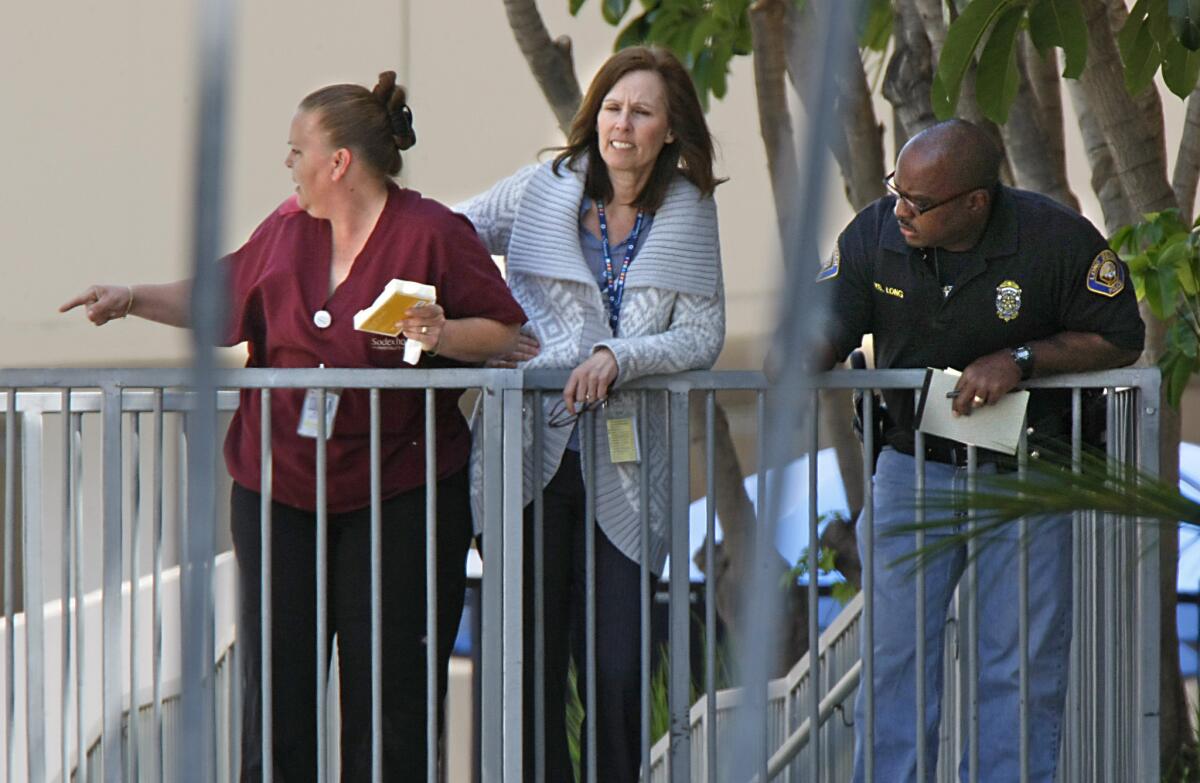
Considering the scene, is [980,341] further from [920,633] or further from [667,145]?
[667,145]

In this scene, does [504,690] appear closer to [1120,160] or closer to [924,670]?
[924,670]

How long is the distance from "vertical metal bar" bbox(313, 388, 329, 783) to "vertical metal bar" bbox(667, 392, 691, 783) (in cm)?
71

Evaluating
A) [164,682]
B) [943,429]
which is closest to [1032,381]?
[943,429]

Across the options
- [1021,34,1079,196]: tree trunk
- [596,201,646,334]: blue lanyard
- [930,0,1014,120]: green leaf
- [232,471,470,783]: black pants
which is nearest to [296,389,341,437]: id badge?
[232,471,470,783]: black pants

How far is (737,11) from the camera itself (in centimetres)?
530

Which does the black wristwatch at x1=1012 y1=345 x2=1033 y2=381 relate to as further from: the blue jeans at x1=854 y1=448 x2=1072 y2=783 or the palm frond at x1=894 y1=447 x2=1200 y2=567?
the palm frond at x1=894 y1=447 x2=1200 y2=567

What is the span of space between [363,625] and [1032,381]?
4.80 ft

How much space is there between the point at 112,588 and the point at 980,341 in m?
1.87

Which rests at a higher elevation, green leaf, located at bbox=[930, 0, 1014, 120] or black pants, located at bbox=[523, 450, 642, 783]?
green leaf, located at bbox=[930, 0, 1014, 120]

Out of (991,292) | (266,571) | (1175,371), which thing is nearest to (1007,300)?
(991,292)

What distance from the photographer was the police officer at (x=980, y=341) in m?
3.67

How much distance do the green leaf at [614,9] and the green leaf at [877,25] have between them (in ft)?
2.60

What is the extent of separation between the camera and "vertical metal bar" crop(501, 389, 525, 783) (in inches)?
144

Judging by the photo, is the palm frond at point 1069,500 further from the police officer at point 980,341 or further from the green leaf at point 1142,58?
the green leaf at point 1142,58
